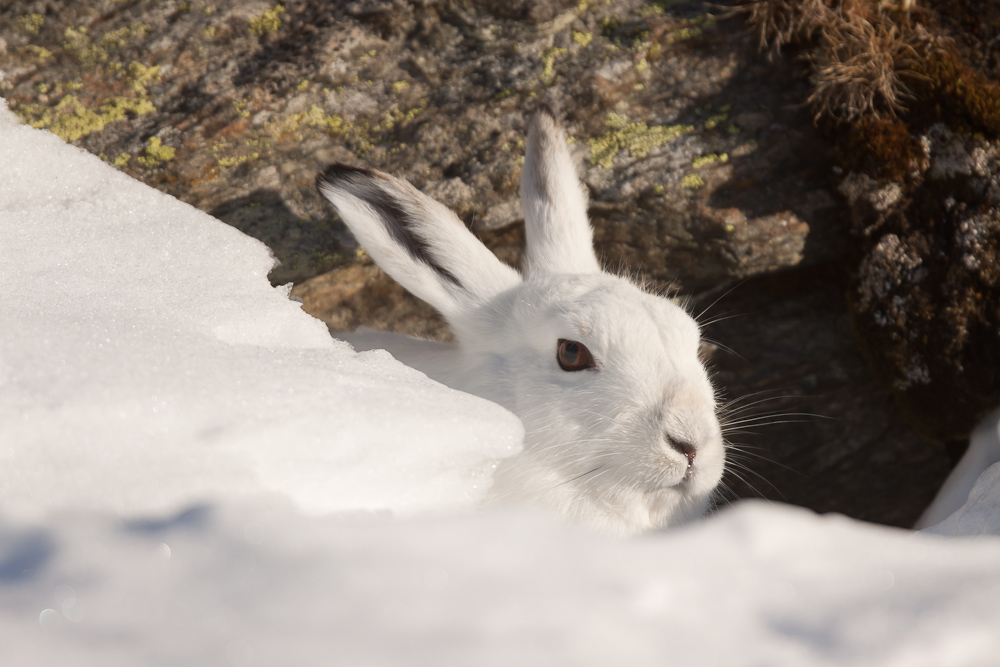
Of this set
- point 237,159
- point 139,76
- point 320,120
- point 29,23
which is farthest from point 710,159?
point 29,23

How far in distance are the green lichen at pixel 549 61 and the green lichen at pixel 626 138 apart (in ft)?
1.41

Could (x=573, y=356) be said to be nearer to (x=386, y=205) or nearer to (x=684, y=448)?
(x=684, y=448)

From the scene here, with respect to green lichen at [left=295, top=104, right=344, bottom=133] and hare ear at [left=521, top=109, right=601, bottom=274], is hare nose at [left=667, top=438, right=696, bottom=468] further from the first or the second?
green lichen at [left=295, top=104, right=344, bottom=133]

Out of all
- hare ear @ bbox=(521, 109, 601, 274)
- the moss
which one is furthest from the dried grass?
hare ear @ bbox=(521, 109, 601, 274)

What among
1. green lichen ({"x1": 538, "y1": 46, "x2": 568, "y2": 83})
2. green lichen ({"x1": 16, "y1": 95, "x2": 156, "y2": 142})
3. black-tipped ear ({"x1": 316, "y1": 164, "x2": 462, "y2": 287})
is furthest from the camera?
green lichen ({"x1": 538, "y1": 46, "x2": 568, "y2": 83})

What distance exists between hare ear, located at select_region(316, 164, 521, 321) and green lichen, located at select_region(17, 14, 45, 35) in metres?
2.30

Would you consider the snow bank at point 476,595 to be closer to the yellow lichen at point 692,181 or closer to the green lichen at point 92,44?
the yellow lichen at point 692,181

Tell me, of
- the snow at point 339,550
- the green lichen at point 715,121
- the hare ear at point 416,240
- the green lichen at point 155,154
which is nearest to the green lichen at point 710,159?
the green lichen at point 715,121

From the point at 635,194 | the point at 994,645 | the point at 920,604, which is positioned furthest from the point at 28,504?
the point at 635,194

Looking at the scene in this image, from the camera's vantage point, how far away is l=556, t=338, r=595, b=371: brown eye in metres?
3.16

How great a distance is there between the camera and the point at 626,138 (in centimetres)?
412

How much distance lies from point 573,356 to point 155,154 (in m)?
2.67

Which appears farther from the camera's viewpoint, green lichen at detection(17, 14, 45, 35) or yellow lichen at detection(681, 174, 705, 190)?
green lichen at detection(17, 14, 45, 35)

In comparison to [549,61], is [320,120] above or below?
below
